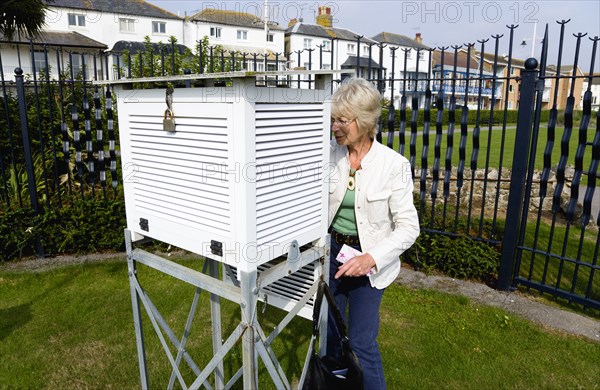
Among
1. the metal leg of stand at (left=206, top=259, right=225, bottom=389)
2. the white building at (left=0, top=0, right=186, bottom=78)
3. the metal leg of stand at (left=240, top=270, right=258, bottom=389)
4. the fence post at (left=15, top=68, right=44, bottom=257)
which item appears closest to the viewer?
the metal leg of stand at (left=240, top=270, right=258, bottom=389)

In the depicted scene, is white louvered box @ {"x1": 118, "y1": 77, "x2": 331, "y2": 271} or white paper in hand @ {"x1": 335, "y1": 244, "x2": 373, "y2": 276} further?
white paper in hand @ {"x1": 335, "y1": 244, "x2": 373, "y2": 276}

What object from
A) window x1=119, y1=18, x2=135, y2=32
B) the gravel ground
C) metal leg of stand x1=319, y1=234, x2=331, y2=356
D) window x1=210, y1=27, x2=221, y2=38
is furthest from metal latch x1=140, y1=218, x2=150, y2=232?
window x1=210, y1=27, x2=221, y2=38

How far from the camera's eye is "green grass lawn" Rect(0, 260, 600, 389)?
3.14m

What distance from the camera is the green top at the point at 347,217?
7.73 ft

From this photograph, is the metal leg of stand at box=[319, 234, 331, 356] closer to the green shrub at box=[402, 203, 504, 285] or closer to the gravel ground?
the gravel ground

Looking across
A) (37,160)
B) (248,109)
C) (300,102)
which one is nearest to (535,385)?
(300,102)

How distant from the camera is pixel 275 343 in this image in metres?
3.56

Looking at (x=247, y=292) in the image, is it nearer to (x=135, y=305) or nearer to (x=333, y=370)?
(x=333, y=370)

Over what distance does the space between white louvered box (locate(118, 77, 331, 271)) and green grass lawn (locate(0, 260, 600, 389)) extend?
1.60 m

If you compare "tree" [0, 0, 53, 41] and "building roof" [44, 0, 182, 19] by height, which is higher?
"building roof" [44, 0, 182, 19]

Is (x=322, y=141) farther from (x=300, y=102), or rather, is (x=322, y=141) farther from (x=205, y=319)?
(x=205, y=319)

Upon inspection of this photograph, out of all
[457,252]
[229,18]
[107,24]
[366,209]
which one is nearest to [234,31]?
[229,18]

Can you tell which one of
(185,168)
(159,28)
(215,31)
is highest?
(215,31)

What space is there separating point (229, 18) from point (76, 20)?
13.8m
